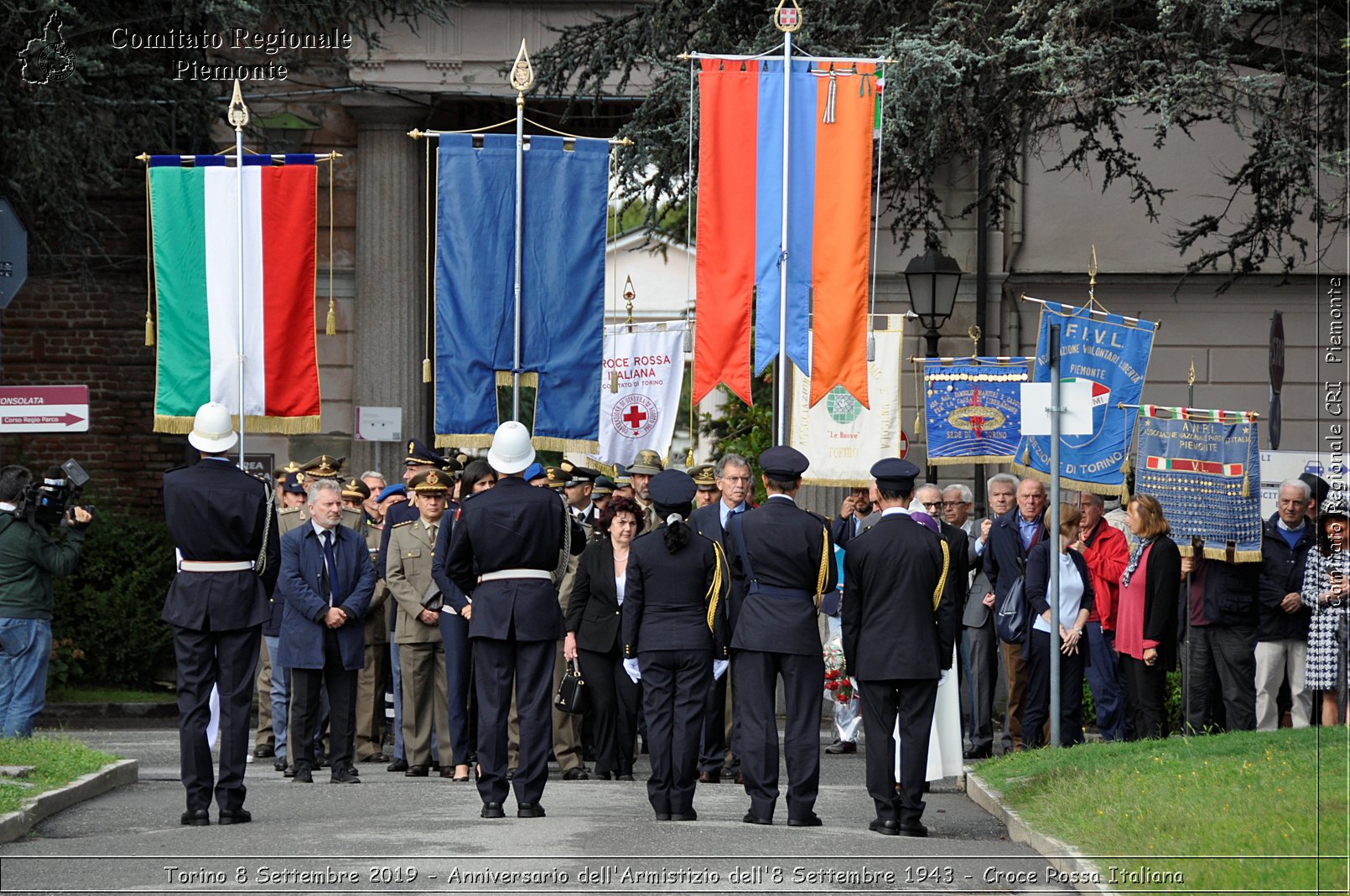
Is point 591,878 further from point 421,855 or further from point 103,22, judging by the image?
point 103,22

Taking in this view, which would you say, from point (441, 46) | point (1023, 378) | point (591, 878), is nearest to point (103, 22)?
point (441, 46)

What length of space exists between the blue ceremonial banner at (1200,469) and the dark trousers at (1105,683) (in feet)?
3.15

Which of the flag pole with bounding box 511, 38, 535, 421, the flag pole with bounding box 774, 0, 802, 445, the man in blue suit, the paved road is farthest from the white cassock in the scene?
the flag pole with bounding box 511, 38, 535, 421

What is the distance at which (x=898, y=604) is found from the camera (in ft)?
36.5

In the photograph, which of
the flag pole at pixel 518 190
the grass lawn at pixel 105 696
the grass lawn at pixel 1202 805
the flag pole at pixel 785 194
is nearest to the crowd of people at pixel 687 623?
the grass lawn at pixel 1202 805

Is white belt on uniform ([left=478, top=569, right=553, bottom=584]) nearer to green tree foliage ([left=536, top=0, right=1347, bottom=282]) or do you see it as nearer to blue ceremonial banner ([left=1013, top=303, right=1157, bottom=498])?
green tree foliage ([left=536, top=0, right=1347, bottom=282])

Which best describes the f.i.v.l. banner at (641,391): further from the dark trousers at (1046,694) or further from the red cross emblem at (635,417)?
the dark trousers at (1046,694)

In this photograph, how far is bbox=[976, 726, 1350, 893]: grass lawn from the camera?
780 centimetres

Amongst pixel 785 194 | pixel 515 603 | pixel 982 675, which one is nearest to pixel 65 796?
pixel 515 603

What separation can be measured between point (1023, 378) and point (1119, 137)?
2.75 m

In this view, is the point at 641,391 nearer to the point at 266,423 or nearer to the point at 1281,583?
the point at 266,423

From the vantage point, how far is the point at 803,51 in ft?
59.2

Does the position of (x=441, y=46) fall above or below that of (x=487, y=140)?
above

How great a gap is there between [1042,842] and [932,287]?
1092 centimetres
